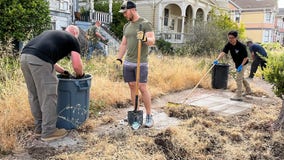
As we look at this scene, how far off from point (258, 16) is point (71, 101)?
110 ft

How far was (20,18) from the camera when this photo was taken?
Answer: 8.07 metres

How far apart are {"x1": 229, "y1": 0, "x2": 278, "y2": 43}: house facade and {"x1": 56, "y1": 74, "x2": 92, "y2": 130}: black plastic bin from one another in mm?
31275

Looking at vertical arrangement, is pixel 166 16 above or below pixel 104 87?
above

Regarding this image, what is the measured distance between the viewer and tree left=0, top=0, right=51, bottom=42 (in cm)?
777

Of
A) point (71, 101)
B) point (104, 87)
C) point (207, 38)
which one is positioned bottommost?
point (104, 87)

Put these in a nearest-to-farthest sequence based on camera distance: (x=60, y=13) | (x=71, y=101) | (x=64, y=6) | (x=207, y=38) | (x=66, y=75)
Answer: (x=71, y=101) < (x=66, y=75) < (x=60, y=13) < (x=64, y=6) < (x=207, y=38)

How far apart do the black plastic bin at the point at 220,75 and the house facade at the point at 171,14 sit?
11.5 m

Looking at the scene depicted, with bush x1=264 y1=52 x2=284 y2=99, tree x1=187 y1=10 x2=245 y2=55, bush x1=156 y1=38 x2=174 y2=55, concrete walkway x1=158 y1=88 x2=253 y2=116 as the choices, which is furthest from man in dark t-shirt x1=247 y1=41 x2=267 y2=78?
bush x1=156 y1=38 x2=174 y2=55

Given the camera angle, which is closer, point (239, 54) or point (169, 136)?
point (169, 136)

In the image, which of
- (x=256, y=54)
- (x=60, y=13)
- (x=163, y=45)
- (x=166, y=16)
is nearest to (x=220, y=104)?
(x=256, y=54)

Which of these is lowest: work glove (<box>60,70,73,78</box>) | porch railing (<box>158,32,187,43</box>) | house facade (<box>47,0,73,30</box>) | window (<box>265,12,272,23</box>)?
work glove (<box>60,70,73,78</box>)

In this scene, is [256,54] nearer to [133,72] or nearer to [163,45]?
[133,72]

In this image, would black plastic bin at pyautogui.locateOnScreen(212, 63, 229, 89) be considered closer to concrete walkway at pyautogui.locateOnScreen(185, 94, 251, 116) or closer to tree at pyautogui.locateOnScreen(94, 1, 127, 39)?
concrete walkway at pyautogui.locateOnScreen(185, 94, 251, 116)

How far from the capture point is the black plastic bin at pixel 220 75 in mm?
7332
